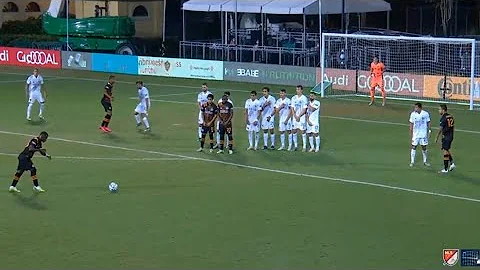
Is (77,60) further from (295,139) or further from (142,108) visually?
(295,139)

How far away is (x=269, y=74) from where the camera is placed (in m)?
43.7

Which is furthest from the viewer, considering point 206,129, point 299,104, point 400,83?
point 400,83

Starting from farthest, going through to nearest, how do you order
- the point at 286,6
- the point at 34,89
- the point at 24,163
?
the point at 286,6 < the point at 34,89 < the point at 24,163

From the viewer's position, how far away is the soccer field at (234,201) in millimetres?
16656

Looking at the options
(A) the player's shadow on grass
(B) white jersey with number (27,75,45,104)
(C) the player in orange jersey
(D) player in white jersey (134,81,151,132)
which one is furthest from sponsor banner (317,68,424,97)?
(A) the player's shadow on grass

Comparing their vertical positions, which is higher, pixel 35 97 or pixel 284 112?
pixel 35 97

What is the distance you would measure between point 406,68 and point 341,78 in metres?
3.36

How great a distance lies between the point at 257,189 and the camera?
21969 millimetres

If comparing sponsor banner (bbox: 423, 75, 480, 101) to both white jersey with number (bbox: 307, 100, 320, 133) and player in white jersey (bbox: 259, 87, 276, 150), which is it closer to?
white jersey with number (bbox: 307, 100, 320, 133)

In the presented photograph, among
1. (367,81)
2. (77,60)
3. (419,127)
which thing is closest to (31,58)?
(77,60)

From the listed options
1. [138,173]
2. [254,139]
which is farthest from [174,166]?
[254,139]

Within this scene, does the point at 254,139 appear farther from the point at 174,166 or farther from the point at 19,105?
the point at 19,105

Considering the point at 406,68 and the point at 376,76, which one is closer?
the point at 376,76

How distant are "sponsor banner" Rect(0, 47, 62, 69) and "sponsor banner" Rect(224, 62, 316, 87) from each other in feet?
37.7
